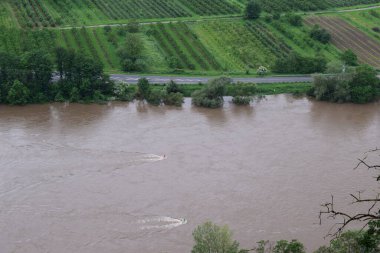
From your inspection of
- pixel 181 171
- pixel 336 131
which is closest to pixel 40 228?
pixel 181 171

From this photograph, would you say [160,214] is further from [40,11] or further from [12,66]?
[40,11]

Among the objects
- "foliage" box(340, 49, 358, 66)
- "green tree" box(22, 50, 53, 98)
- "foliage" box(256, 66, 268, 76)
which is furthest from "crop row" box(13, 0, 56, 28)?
"foliage" box(340, 49, 358, 66)

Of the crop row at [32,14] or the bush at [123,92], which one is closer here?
the bush at [123,92]

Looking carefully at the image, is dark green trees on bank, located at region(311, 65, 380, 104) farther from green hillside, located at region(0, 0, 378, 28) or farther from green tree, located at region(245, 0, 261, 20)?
green hillside, located at region(0, 0, 378, 28)

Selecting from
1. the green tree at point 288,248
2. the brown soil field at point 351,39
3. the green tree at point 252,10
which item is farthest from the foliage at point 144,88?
the green tree at point 288,248

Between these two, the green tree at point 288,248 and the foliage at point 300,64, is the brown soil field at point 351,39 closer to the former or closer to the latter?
the foliage at point 300,64

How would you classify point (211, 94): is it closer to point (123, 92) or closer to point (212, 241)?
point (123, 92)
